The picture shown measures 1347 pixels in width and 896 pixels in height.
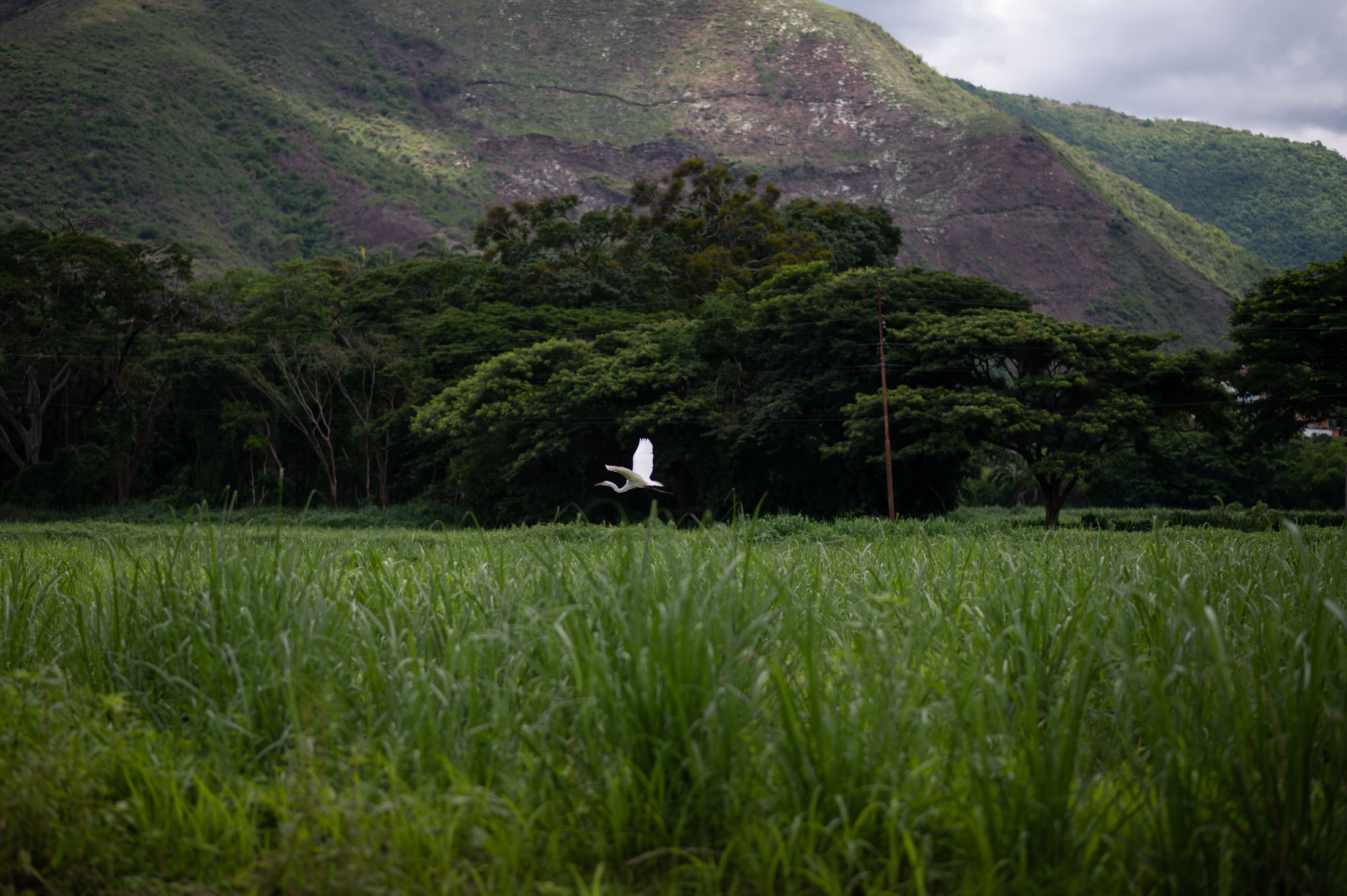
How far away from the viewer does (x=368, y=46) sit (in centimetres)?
11688

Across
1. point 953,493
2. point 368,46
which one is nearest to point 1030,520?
point 953,493

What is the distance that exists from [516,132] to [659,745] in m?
108

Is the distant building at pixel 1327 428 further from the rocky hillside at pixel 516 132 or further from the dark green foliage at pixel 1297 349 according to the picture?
the rocky hillside at pixel 516 132

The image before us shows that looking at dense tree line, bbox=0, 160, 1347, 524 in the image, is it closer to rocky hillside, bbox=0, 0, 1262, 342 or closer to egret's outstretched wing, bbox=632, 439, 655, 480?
egret's outstretched wing, bbox=632, 439, 655, 480

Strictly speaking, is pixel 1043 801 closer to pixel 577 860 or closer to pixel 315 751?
pixel 577 860

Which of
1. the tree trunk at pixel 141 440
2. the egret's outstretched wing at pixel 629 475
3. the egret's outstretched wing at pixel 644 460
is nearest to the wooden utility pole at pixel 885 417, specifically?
the egret's outstretched wing at pixel 644 460

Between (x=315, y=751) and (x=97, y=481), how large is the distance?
1691 inches

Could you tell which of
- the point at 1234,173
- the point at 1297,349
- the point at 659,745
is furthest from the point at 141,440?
the point at 1234,173

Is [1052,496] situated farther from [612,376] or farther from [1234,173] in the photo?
[1234,173]

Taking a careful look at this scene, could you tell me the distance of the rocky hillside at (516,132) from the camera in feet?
237

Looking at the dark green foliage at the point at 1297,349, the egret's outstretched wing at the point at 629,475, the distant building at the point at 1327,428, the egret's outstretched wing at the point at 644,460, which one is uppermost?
the dark green foliage at the point at 1297,349

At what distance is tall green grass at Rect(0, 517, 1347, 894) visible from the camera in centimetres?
199

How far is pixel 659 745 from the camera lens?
2.14 meters

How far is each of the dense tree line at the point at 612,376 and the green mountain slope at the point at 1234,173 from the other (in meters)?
58.0
